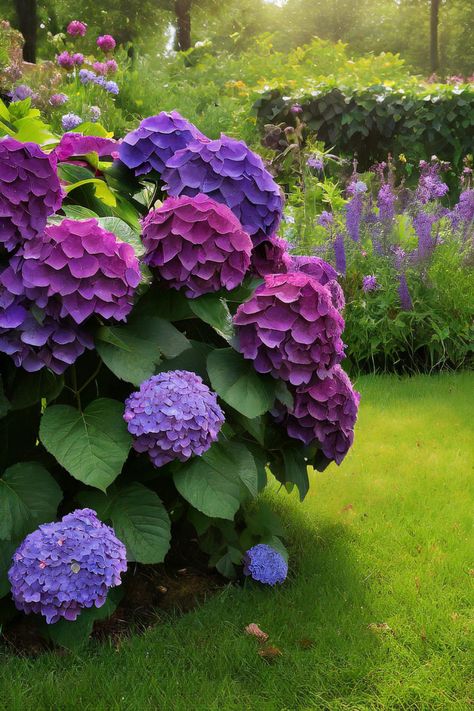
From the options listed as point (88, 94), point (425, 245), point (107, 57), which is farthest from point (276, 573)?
point (107, 57)

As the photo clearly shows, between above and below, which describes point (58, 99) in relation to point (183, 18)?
below

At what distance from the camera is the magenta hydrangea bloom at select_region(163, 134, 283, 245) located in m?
2.11

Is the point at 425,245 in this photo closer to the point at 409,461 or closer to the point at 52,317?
the point at 409,461

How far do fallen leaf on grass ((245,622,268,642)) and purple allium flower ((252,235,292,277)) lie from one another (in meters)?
1.01

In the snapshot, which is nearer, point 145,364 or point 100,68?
point 145,364

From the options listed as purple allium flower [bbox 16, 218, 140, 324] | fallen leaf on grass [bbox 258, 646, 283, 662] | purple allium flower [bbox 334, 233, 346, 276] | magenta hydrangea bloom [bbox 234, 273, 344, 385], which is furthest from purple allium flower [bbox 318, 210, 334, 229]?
fallen leaf on grass [bbox 258, 646, 283, 662]

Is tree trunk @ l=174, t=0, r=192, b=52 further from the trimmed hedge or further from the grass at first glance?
the grass

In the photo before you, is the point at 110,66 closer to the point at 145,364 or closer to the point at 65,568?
the point at 145,364

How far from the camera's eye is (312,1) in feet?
128

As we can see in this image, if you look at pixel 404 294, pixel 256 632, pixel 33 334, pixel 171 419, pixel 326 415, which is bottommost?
pixel 256 632

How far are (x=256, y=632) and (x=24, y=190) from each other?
1.27 metres

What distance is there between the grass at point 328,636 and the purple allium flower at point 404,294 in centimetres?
194

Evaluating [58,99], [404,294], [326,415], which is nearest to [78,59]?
[58,99]

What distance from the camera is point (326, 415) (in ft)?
7.00
